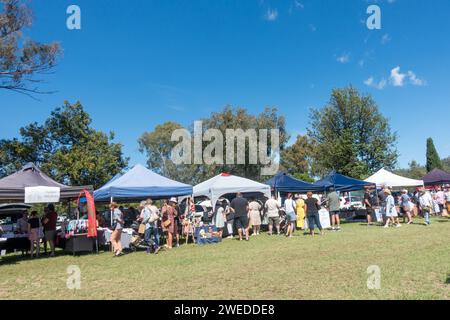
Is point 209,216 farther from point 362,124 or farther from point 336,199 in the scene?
point 362,124

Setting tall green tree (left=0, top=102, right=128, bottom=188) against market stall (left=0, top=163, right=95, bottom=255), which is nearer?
market stall (left=0, top=163, right=95, bottom=255)

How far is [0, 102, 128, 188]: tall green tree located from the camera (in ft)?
89.6

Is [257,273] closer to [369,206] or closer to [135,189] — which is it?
[135,189]

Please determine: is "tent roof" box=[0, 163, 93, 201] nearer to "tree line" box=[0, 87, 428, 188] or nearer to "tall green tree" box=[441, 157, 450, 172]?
"tree line" box=[0, 87, 428, 188]

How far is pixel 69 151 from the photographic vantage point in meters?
29.0

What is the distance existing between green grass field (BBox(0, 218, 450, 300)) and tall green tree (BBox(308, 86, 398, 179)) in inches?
858

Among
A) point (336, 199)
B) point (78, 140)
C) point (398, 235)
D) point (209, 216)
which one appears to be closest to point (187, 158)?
point (78, 140)

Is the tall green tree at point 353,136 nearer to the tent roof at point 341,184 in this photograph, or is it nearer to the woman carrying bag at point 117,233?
the tent roof at point 341,184

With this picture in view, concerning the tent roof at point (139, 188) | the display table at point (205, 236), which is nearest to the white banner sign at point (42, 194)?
the tent roof at point (139, 188)

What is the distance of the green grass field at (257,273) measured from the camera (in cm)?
542

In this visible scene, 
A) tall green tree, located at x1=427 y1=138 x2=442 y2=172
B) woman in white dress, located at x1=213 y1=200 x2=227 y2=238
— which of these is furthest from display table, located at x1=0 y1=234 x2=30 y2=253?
tall green tree, located at x1=427 y1=138 x2=442 y2=172

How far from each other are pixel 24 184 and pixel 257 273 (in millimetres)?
7973

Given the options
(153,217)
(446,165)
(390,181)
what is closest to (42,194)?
(153,217)
